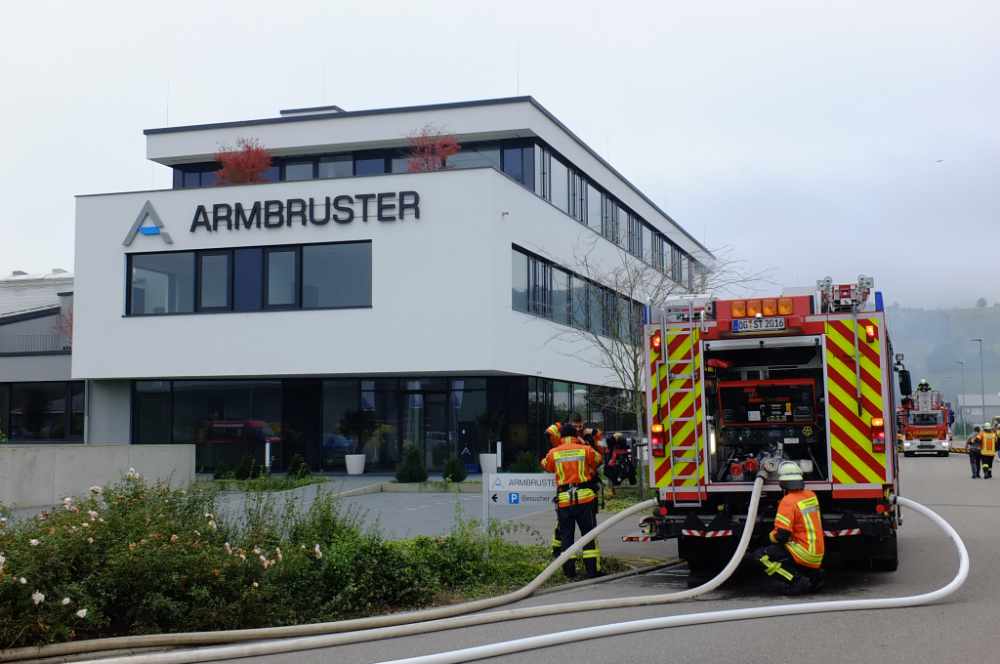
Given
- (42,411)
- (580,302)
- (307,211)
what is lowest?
(42,411)

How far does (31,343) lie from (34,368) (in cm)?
394

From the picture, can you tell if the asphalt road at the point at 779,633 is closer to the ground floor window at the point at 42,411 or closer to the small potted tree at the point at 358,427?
the small potted tree at the point at 358,427

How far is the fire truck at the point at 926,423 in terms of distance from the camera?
4722 cm

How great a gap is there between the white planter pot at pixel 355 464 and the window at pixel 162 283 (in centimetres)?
604

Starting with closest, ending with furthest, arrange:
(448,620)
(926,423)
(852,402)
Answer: (448,620), (852,402), (926,423)

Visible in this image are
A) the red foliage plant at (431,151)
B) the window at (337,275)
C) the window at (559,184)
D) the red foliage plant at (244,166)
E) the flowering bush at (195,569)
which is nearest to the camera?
the flowering bush at (195,569)

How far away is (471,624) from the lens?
8492 millimetres

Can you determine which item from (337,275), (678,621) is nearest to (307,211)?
(337,275)

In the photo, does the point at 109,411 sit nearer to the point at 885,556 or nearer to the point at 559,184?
the point at 559,184

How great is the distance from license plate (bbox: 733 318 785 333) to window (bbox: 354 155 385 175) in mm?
23917

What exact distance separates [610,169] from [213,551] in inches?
1245

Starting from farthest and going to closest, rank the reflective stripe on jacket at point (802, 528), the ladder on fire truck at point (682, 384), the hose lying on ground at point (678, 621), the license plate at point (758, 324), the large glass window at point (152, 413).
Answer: the large glass window at point (152, 413) < the ladder on fire truck at point (682, 384) < the license plate at point (758, 324) < the reflective stripe on jacket at point (802, 528) < the hose lying on ground at point (678, 621)

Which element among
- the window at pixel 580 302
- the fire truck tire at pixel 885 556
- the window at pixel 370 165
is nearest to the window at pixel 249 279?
the window at pixel 370 165

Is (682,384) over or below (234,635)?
over
